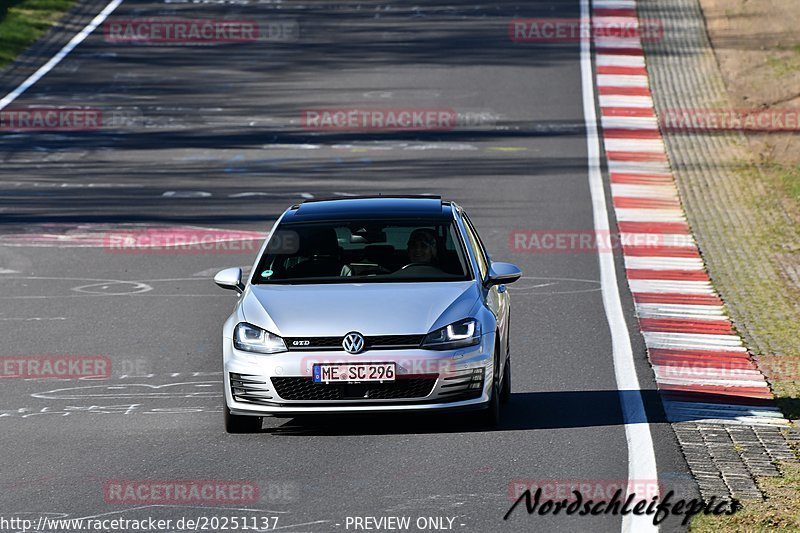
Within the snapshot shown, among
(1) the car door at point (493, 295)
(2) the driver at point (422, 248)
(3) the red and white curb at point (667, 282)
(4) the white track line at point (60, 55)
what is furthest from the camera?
(4) the white track line at point (60, 55)

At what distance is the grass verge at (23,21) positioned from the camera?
116ft

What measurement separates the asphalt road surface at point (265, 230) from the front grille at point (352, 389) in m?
0.32

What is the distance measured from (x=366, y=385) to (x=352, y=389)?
9 cm

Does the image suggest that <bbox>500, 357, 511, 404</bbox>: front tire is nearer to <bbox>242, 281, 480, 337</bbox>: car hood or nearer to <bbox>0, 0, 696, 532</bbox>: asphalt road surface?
<bbox>0, 0, 696, 532</bbox>: asphalt road surface

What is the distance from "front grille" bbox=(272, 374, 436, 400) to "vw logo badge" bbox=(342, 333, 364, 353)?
22 cm

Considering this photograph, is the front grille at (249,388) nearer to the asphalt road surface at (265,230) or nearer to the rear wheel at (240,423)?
the rear wheel at (240,423)

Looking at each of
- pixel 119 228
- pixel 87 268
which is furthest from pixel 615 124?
pixel 87 268

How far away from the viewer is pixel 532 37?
3725 cm

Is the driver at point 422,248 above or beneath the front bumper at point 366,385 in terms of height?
above

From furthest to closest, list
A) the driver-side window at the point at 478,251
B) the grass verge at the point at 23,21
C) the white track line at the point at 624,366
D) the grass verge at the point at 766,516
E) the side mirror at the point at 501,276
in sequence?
1. the grass verge at the point at 23,21
2. the driver-side window at the point at 478,251
3. the side mirror at the point at 501,276
4. the white track line at the point at 624,366
5. the grass verge at the point at 766,516

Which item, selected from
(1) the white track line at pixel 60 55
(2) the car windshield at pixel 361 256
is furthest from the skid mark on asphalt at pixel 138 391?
(1) the white track line at pixel 60 55

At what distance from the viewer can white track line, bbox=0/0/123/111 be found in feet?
102

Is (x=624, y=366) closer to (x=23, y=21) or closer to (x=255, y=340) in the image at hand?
(x=255, y=340)

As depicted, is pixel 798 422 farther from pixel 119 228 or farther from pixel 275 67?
pixel 275 67
